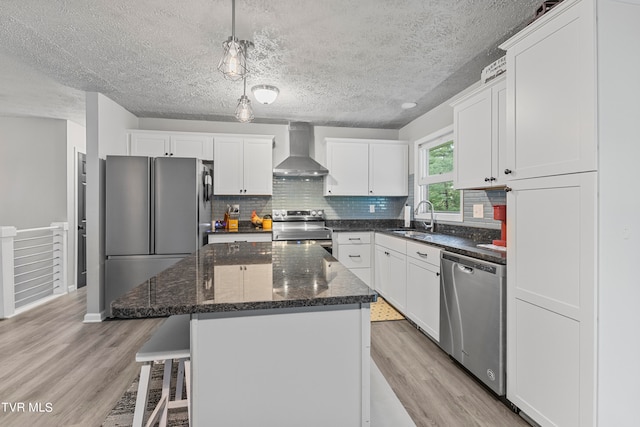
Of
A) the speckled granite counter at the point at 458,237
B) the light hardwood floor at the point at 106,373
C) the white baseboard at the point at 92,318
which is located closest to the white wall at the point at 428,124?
the speckled granite counter at the point at 458,237

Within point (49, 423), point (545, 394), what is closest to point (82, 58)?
point (49, 423)

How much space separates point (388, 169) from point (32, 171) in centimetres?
538

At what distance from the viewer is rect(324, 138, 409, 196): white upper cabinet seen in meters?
4.55

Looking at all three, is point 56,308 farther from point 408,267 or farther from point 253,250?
point 408,267

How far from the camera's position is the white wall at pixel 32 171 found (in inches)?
181

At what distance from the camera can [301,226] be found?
466 centimetres

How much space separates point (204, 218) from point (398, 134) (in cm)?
333

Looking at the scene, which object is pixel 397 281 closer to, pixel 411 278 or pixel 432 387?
pixel 411 278

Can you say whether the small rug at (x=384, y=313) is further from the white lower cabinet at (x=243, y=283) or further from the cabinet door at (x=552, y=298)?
the white lower cabinet at (x=243, y=283)

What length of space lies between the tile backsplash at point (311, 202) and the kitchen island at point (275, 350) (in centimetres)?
345

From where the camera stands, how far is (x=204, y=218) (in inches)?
153

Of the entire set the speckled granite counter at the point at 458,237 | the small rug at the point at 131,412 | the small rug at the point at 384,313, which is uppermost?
the speckled granite counter at the point at 458,237

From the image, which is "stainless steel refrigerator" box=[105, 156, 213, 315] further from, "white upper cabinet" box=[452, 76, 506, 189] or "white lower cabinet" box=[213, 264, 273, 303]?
"white upper cabinet" box=[452, 76, 506, 189]

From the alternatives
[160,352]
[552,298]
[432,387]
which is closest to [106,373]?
[160,352]
